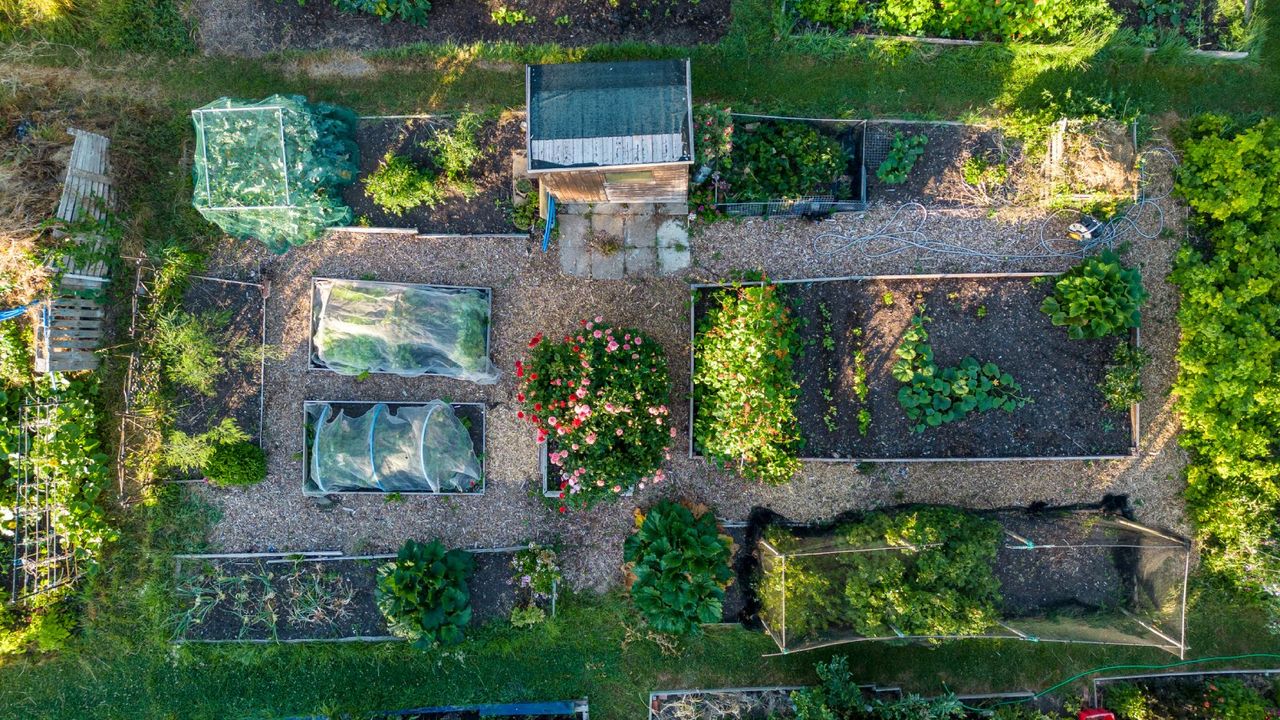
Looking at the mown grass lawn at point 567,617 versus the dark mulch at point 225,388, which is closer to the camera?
the mown grass lawn at point 567,617

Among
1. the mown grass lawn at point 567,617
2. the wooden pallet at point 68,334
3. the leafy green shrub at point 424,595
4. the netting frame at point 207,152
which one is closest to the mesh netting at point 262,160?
the netting frame at point 207,152

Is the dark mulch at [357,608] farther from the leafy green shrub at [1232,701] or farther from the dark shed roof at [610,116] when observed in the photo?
the leafy green shrub at [1232,701]

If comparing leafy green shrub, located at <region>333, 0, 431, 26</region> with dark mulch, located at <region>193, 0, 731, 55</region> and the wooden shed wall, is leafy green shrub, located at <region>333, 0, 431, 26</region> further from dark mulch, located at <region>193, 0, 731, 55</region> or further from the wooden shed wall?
the wooden shed wall

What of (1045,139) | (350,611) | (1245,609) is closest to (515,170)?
(350,611)

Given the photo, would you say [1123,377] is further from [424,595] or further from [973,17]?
[424,595]

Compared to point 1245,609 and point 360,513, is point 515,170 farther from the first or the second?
point 1245,609

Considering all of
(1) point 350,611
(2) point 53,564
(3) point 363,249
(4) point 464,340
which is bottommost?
(1) point 350,611
